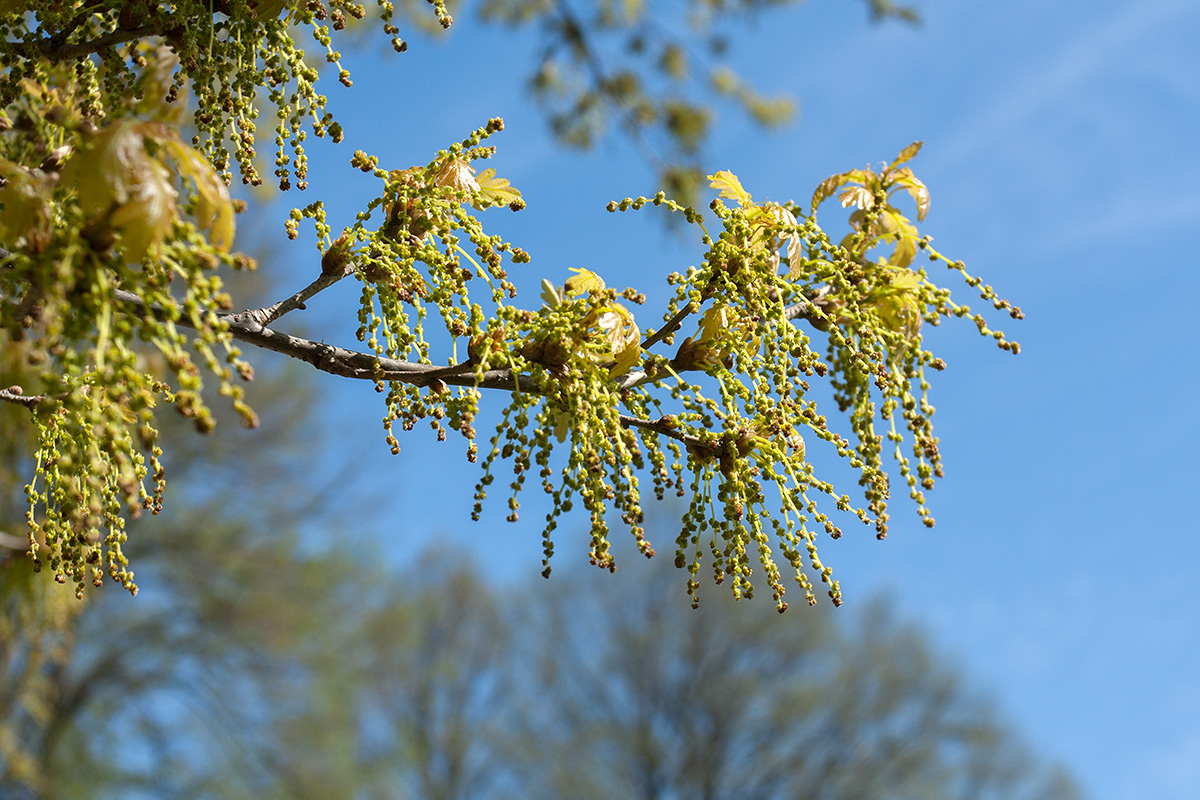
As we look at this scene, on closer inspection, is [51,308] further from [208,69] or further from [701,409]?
[701,409]

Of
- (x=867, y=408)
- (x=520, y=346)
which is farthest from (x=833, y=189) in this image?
(x=520, y=346)

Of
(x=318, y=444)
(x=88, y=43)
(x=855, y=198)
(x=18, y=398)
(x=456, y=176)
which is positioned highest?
(x=318, y=444)

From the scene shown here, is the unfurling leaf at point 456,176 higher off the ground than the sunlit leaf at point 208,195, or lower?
higher

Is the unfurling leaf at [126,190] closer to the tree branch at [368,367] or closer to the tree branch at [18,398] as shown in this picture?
the tree branch at [368,367]

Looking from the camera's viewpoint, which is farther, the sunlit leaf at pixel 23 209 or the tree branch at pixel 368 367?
the tree branch at pixel 368 367

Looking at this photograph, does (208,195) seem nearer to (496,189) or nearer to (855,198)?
(496,189)

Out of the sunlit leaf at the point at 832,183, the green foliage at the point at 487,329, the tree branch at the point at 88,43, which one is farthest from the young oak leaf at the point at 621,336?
the tree branch at the point at 88,43

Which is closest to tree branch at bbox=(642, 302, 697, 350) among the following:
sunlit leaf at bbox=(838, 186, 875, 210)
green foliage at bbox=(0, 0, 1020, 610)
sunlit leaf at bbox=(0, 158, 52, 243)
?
green foliage at bbox=(0, 0, 1020, 610)

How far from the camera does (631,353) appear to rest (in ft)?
4.61

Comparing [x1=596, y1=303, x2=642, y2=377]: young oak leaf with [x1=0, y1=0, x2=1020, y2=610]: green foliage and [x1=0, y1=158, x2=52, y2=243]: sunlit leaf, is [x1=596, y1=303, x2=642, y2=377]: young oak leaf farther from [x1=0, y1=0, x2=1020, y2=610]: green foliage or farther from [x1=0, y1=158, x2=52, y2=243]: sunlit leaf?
[x1=0, y1=158, x2=52, y2=243]: sunlit leaf

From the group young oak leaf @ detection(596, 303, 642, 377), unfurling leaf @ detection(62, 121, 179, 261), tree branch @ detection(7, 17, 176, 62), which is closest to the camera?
unfurling leaf @ detection(62, 121, 179, 261)

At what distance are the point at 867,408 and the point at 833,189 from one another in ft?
1.34

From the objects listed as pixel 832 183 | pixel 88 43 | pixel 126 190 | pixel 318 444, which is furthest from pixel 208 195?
pixel 318 444

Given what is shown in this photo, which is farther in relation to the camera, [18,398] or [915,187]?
[915,187]
